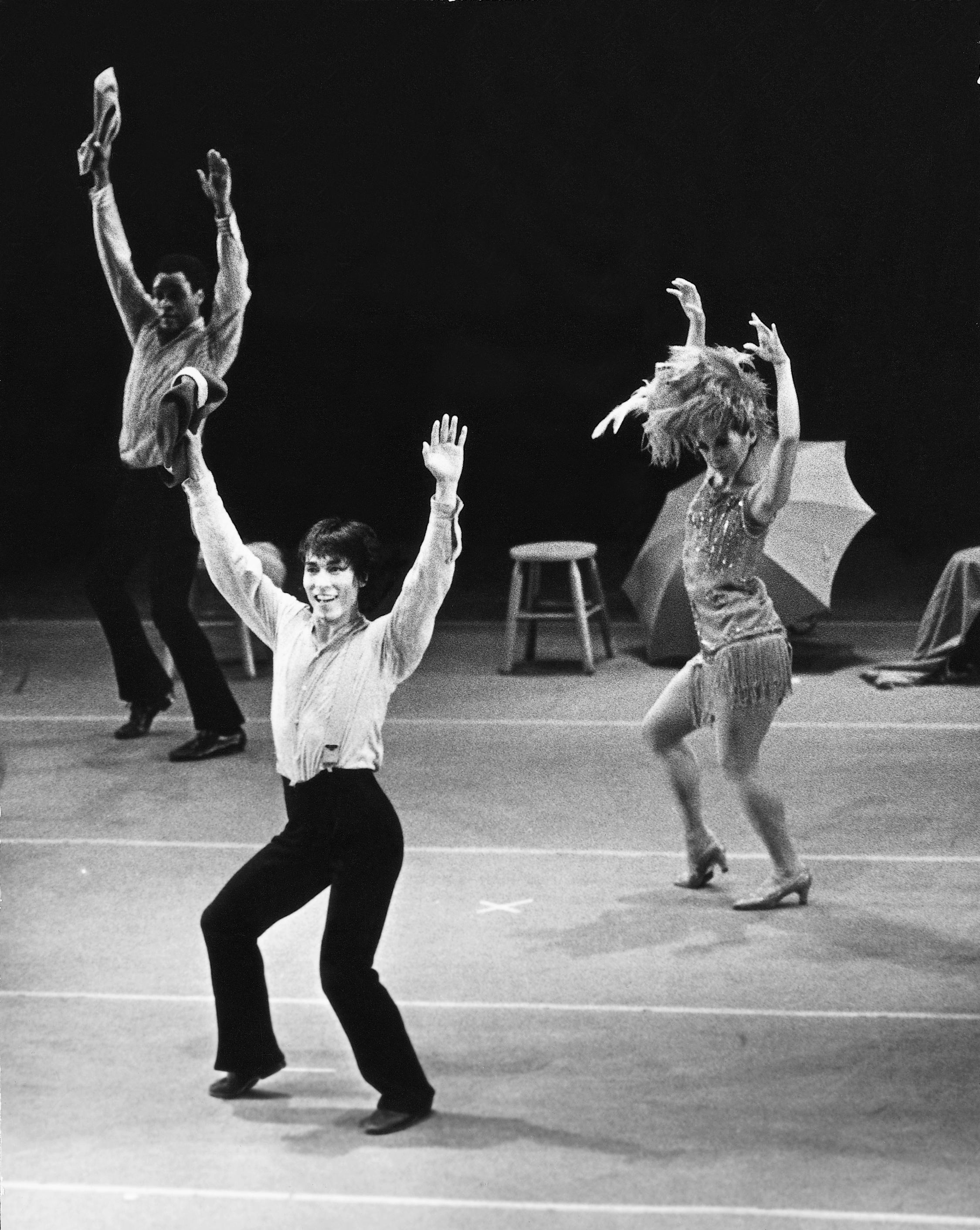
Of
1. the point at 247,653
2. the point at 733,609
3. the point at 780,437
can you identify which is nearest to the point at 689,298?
the point at 780,437

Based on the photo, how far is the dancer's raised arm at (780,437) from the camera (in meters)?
5.12

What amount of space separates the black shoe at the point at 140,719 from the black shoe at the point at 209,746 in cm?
33

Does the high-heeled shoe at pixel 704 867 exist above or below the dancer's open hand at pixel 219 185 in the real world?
below

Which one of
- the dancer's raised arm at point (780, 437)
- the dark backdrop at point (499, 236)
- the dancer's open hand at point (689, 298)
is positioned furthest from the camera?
the dark backdrop at point (499, 236)

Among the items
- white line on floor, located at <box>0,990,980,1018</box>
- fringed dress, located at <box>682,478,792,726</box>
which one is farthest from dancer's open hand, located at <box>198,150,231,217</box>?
white line on floor, located at <box>0,990,980,1018</box>

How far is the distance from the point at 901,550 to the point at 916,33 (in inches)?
117

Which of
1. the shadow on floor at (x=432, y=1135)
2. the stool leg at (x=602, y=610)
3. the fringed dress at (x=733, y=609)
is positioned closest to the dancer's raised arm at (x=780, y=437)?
the fringed dress at (x=733, y=609)

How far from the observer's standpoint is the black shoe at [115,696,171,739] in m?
7.73

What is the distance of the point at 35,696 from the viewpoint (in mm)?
8562

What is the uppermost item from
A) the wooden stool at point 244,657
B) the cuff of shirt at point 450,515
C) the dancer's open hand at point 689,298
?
the dancer's open hand at point 689,298

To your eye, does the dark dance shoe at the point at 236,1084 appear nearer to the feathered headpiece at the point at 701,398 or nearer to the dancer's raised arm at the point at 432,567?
the dancer's raised arm at the point at 432,567

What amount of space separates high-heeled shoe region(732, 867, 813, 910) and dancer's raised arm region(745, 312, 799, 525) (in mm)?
1075

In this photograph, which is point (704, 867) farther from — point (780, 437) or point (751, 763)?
point (780, 437)

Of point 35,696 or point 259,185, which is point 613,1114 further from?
point 259,185
